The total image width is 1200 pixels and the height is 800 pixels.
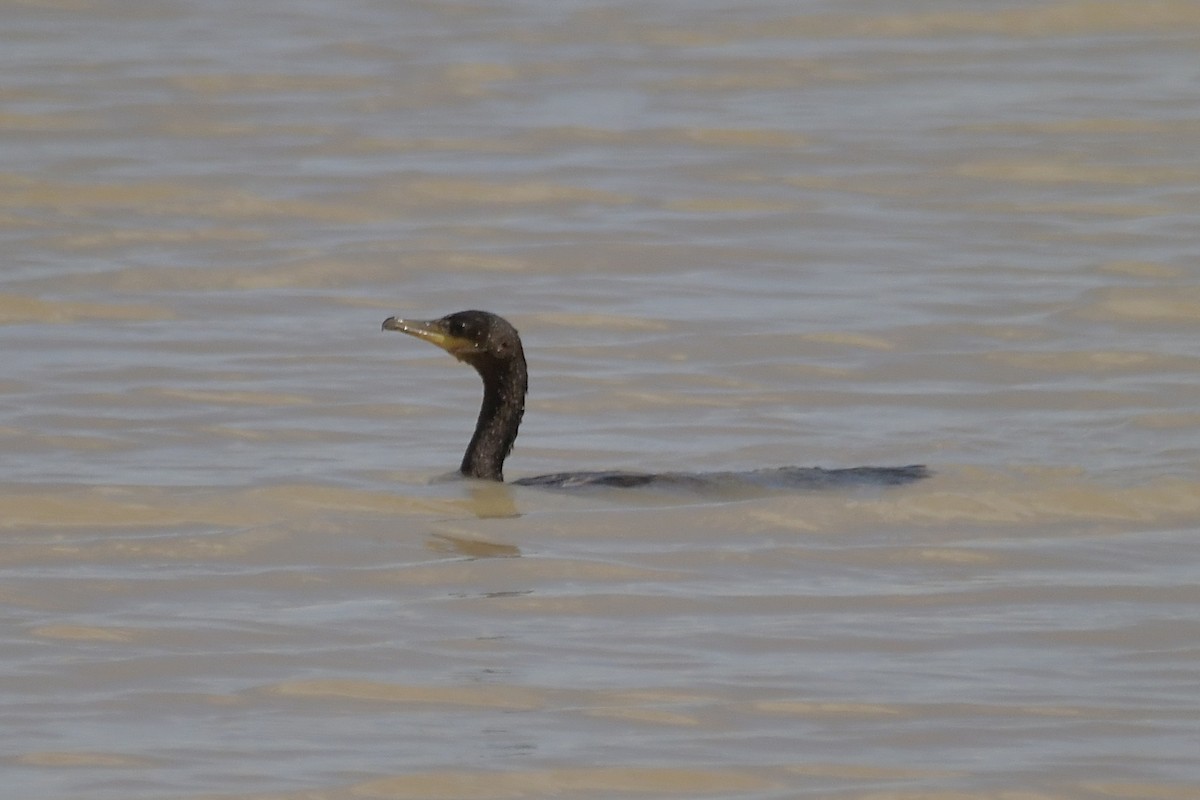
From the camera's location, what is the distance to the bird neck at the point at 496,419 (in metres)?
9.88

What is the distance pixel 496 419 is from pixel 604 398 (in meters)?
1.79

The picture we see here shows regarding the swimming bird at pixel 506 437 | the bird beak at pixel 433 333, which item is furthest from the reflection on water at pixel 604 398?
the bird beak at pixel 433 333

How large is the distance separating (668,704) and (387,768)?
2.67 ft

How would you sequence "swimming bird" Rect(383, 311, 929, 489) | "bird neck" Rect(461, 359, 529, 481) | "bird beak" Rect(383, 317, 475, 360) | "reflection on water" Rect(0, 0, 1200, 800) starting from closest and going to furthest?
"reflection on water" Rect(0, 0, 1200, 800)
"swimming bird" Rect(383, 311, 929, 489)
"bird neck" Rect(461, 359, 529, 481)
"bird beak" Rect(383, 317, 475, 360)

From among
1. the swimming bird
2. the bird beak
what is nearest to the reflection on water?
the swimming bird

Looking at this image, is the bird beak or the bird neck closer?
the bird neck

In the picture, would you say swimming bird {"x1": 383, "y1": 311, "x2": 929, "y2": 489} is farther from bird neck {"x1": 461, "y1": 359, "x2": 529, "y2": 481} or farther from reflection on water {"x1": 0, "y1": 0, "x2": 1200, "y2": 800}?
reflection on water {"x1": 0, "y1": 0, "x2": 1200, "y2": 800}

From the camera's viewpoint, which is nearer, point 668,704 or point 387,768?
point 387,768

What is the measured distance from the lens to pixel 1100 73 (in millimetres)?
19906

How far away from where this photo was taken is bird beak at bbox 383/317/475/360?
10.0m

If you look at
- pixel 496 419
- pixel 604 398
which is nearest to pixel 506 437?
pixel 496 419

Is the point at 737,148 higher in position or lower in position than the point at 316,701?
higher

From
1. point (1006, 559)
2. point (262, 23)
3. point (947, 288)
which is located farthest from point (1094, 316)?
point (262, 23)

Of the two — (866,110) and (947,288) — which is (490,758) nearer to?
(947,288)
